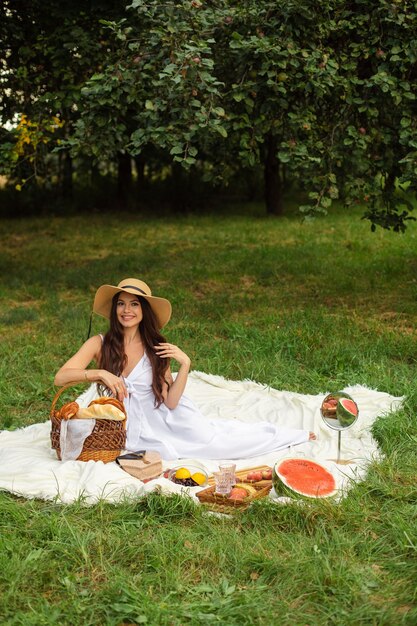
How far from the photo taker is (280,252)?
12.6 m

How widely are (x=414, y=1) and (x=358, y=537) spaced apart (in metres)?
5.49

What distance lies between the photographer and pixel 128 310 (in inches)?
212

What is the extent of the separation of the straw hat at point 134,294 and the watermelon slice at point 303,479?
4.75 feet

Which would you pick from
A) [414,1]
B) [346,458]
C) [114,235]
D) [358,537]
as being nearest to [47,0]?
[414,1]

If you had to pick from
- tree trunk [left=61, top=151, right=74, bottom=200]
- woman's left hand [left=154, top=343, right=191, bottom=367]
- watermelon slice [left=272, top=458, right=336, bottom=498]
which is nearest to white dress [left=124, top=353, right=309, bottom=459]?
woman's left hand [left=154, top=343, right=191, bottom=367]

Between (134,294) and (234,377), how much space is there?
2.00 meters

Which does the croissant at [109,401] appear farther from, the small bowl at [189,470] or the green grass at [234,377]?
the green grass at [234,377]

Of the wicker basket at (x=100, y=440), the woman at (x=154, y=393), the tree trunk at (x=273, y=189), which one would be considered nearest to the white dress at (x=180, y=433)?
the woman at (x=154, y=393)

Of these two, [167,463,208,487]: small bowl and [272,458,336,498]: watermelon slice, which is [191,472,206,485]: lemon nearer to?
[167,463,208,487]: small bowl

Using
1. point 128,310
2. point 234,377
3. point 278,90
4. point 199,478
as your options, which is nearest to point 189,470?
point 199,478

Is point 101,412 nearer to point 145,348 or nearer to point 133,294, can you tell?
point 145,348

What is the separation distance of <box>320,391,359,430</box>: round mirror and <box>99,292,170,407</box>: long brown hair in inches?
44.1

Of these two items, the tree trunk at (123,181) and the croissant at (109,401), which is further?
the tree trunk at (123,181)

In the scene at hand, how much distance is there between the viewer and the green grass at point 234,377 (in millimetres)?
3445
